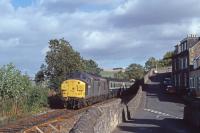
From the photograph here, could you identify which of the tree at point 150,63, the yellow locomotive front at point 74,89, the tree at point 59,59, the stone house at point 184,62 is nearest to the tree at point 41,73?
the tree at point 59,59

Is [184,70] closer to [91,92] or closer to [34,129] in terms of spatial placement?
[91,92]

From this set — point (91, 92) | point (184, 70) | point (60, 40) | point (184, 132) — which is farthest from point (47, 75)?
point (184, 132)

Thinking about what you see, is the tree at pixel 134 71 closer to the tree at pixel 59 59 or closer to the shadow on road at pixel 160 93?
the shadow on road at pixel 160 93

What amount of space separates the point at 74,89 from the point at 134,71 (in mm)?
119558

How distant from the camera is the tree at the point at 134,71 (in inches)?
6274

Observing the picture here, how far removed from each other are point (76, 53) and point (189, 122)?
124ft

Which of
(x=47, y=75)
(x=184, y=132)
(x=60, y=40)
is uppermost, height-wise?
(x=60, y=40)

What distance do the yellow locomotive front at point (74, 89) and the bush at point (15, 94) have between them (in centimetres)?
230

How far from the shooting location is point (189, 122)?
2719 cm

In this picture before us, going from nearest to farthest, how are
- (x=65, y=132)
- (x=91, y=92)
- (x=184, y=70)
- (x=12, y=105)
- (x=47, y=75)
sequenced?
1. (x=65, y=132)
2. (x=12, y=105)
3. (x=91, y=92)
4. (x=47, y=75)
5. (x=184, y=70)

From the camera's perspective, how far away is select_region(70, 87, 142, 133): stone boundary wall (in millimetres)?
12322

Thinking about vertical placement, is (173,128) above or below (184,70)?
below

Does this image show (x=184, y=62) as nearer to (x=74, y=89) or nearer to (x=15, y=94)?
(x=74, y=89)

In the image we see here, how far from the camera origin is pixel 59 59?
62.3 meters
